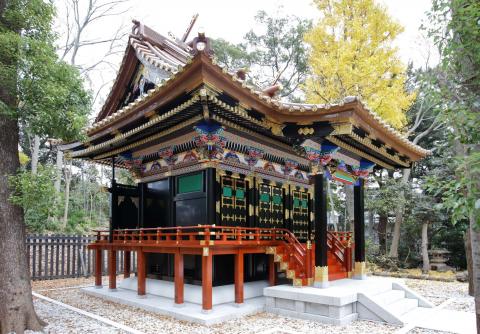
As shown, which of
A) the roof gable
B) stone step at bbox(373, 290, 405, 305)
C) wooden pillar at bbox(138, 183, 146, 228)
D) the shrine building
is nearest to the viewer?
the shrine building

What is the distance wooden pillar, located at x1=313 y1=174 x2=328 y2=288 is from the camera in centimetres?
845

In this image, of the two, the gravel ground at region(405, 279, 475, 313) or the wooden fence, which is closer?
the gravel ground at region(405, 279, 475, 313)

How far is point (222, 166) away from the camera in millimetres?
9211

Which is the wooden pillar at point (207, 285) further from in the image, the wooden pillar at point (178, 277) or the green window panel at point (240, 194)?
the green window panel at point (240, 194)

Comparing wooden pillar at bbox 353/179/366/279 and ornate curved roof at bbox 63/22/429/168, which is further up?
ornate curved roof at bbox 63/22/429/168

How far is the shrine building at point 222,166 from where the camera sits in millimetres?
7750

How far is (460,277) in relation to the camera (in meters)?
13.7

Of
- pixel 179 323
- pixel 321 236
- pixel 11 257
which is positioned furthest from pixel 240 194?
pixel 11 257

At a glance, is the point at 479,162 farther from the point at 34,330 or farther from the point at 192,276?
the point at 192,276

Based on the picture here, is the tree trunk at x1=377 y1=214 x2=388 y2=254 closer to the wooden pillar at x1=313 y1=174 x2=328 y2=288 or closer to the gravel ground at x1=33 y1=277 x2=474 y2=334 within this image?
the gravel ground at x1=33 y1=277 x2=474 y2=334

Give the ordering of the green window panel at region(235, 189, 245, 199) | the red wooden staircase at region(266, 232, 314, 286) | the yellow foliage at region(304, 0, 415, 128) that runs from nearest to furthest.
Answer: the red wooden staircase at region(266, 232, 314, 286), the green window panel at region(235, 189, 245, 199), the yellow foliage at region(304, 0, 415, 128)

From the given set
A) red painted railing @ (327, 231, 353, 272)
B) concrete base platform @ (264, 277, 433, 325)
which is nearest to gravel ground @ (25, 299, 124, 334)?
concrete base platform @ (264, 277, 433, 325)

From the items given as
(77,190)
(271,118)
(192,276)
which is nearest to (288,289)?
(192,276)

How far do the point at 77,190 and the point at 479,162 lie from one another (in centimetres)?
3073
